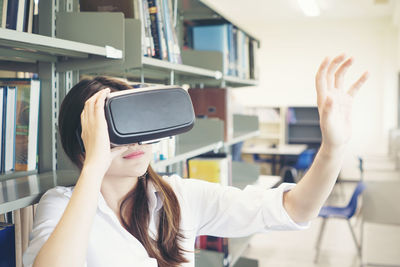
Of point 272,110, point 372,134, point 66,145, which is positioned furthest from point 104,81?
point 372,134

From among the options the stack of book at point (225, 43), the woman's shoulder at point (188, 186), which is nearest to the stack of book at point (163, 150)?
the woman's shoulder at point (188, 186)

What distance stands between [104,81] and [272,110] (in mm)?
6213

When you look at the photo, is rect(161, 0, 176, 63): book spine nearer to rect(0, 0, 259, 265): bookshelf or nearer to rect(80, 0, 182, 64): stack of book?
rect(80, 0, 182, 64): stack of book

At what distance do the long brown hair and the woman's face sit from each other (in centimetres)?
12

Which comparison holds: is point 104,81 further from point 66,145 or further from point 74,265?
point 74,265

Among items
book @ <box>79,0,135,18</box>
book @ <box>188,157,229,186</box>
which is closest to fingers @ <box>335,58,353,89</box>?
book @ <box>79,0,135,18</box>

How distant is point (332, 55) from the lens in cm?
702

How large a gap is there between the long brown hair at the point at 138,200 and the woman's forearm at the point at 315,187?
328 millimetres

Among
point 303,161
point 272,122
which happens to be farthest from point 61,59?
point 272,122

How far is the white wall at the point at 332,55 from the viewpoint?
22.9 ft

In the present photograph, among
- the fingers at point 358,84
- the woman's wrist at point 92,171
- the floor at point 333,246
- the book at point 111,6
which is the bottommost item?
the floor at point 333,246

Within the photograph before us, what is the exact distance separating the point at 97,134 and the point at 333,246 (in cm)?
356

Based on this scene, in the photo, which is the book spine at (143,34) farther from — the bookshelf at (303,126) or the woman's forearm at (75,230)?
the bookshelf at (303,126)

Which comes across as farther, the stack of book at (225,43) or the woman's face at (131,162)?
the stack of book at (225,43)
